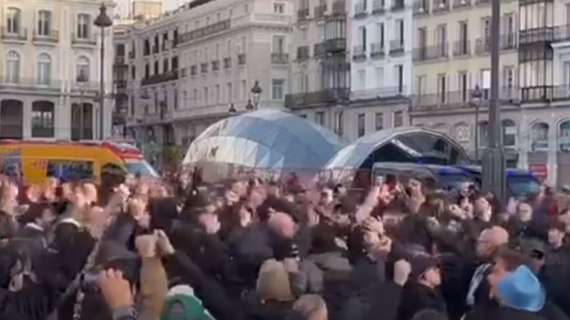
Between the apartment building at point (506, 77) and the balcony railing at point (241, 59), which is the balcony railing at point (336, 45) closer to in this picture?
the apartment building at point (506, 77)

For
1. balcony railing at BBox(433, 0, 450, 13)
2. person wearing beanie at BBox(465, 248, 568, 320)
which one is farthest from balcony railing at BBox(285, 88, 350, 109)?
person wearing beanie at BBox(465, 248, 568, 320)

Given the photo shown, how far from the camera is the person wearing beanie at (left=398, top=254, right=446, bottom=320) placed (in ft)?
27.3

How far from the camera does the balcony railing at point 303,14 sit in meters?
83.5

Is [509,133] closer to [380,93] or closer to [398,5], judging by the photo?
[380,93]

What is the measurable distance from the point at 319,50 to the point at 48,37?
17.9m

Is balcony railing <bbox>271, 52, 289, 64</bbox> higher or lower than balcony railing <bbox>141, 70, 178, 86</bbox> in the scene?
higher

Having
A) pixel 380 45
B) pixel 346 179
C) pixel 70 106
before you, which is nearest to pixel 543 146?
pixel 380 45

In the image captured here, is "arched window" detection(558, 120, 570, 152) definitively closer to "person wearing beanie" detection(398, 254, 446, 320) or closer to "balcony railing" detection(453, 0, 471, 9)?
"balcony railing" detection(453, 0, 471, 9)

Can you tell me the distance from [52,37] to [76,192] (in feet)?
239

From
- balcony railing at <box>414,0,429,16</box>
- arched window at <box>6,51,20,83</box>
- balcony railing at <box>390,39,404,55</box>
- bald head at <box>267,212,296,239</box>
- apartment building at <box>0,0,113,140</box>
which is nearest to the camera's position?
bald head at <box>267,212,296,239</box>

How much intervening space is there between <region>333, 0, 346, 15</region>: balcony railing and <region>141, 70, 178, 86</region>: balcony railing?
2504 cm

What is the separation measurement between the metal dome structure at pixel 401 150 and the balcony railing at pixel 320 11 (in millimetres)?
40668

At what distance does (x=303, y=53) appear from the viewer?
275 ft

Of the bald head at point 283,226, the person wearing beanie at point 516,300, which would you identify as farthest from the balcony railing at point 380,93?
the person wearing beanie at point 516,300
